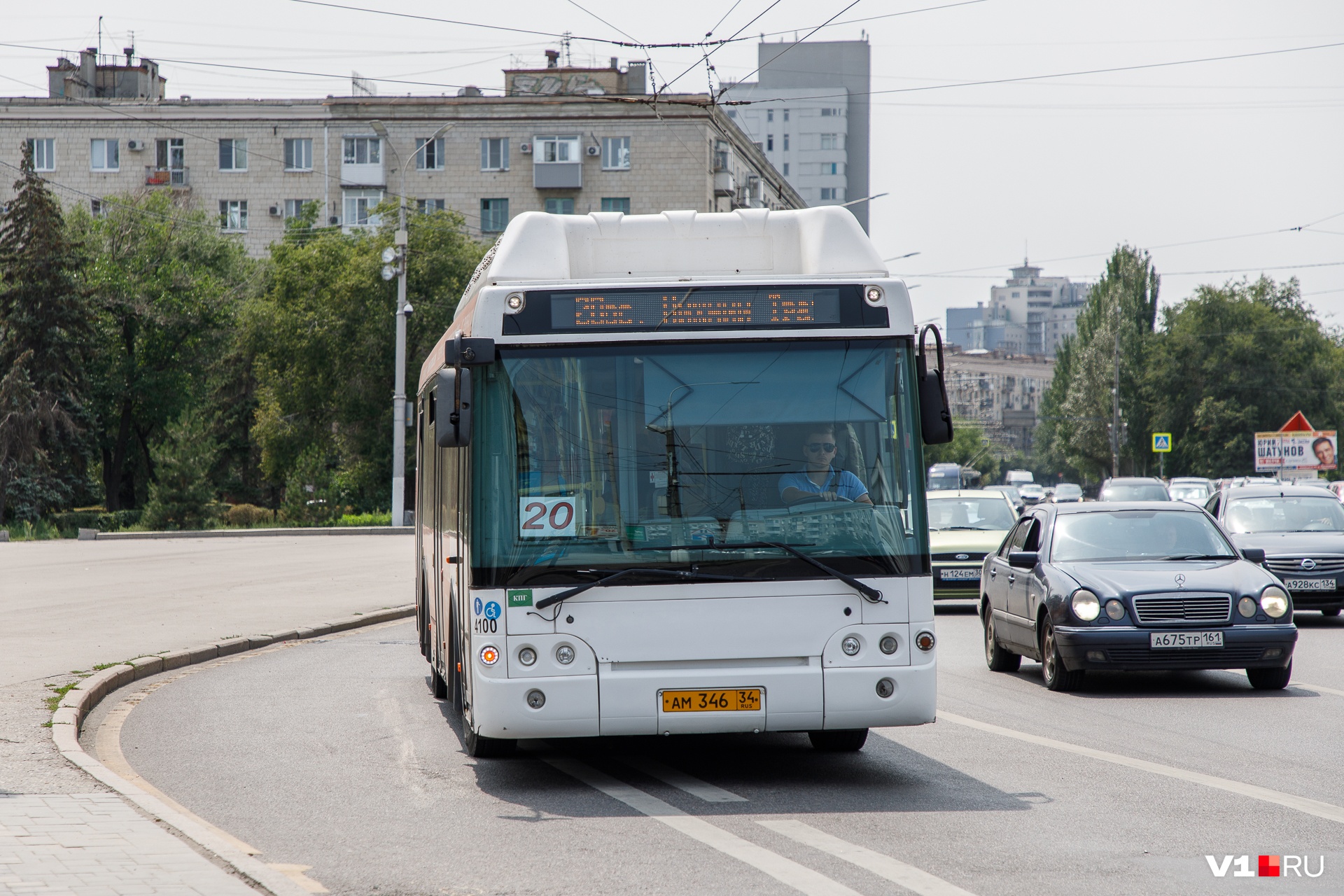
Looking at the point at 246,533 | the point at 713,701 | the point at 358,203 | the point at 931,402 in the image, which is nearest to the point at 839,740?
the point at 713,701

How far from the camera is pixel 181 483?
50.0 meters

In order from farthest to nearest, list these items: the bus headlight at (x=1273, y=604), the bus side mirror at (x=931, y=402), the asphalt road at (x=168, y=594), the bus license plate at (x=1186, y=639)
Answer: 1. the asphalt road at (x=168, y=594)
2. the bus headlight at (x=1273, y=604)
3. the bus license plate at (x=1186, y=639)
4. the bus side mirror at (x=931, y=402)

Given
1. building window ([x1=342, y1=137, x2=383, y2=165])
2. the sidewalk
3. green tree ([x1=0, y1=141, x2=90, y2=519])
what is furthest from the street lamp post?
building window ([x1=342, y1=137, x2=383, y2=165])

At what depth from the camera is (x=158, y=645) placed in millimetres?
15484

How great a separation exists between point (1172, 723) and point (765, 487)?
4.25m

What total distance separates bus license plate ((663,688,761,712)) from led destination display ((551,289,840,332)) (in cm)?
193

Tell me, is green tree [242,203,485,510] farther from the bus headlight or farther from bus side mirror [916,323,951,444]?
bus side mirror [916,323,951,444]

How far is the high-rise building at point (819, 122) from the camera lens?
456 feet

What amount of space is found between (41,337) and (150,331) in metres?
7.47

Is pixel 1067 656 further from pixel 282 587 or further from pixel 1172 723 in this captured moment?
pixel 282 587

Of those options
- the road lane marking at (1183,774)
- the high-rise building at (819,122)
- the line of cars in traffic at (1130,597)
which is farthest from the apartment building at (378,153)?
the high-rise building at (819,122)

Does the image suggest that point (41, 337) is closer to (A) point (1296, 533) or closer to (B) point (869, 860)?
(A) point (1296, 533)

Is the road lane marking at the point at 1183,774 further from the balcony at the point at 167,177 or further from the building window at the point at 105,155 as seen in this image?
the building window at the point at 105,155

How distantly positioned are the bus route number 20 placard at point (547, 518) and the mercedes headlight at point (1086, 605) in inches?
220
